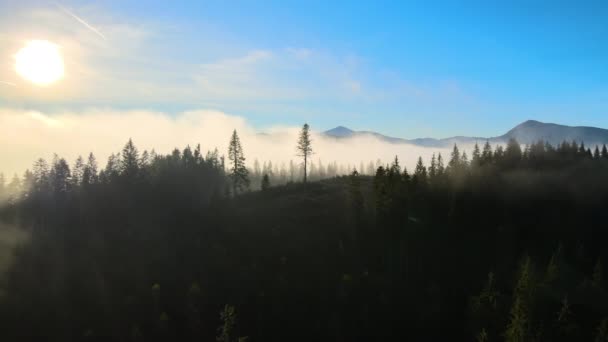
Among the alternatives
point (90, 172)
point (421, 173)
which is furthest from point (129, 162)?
point (421, 173)

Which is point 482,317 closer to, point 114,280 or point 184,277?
point 184,277

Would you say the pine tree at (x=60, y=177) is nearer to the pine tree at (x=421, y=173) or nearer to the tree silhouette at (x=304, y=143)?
the tree silhouette at (x=304, y=143)

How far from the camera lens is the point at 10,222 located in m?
86.0

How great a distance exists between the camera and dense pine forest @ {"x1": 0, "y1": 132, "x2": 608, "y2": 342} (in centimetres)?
6166

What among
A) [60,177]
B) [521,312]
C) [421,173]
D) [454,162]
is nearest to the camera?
[521,312]

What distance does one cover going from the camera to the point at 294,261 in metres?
72.3

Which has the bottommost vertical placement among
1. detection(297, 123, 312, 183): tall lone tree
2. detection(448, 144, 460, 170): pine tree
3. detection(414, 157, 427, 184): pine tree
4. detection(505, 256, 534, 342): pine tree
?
detection(505, 256, 534, 342): pine tree

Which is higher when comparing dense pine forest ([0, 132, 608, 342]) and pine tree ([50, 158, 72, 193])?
pine tree ([50, 158, 72, 193])

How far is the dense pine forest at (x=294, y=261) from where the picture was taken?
61.7 meters

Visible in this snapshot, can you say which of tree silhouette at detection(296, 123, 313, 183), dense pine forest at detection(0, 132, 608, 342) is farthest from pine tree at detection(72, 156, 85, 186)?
tree silhouette at detection(296, 123, 313, 183)

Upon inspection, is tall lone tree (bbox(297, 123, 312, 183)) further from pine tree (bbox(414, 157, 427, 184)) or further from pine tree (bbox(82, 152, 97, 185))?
pine tree (bbox(82, 152, 97, 185))

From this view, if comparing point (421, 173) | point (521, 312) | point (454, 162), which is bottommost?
point (521, 312)

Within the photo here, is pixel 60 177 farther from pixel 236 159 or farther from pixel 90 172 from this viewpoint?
pixel 236 159

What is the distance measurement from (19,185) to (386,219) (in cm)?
8888
